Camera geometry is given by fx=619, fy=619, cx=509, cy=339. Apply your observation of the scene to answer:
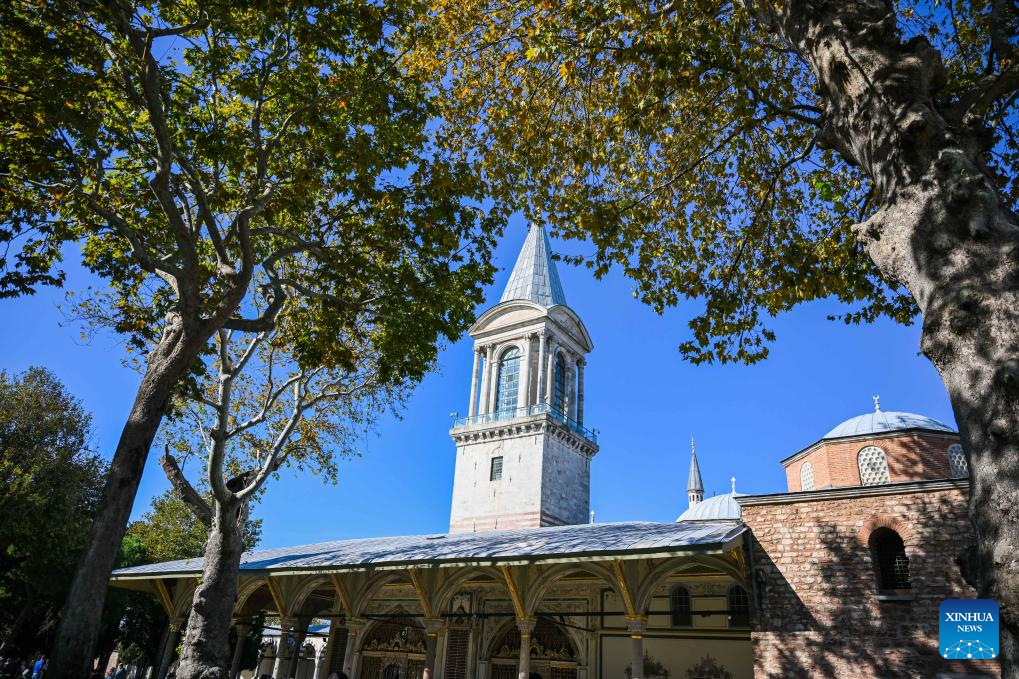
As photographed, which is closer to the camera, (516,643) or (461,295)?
(461,295)

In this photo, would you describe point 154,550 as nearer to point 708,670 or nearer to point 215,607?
point 215,607

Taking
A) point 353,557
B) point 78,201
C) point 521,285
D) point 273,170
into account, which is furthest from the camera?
point 521,285

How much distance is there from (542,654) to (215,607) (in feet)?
30.4

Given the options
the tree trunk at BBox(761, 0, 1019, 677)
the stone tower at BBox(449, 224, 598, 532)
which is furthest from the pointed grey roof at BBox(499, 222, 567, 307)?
the tree trunk at BBox(761, 0, 1019, 677)

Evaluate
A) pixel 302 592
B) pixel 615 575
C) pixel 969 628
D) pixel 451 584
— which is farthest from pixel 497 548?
pixel 969 628

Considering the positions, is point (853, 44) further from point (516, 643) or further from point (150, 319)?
point (516, 643)

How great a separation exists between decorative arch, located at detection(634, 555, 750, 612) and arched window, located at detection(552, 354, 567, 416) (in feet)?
56.5

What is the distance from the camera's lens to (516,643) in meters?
18.2

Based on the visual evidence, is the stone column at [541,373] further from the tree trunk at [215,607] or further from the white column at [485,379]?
the tree trunk at [215,607]

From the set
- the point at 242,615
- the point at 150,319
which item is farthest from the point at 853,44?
the point at 242,615

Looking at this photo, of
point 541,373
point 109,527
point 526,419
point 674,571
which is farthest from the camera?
point 541,373

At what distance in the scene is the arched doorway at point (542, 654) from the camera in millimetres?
16797

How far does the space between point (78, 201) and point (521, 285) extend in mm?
25697

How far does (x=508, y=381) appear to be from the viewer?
102 ft
